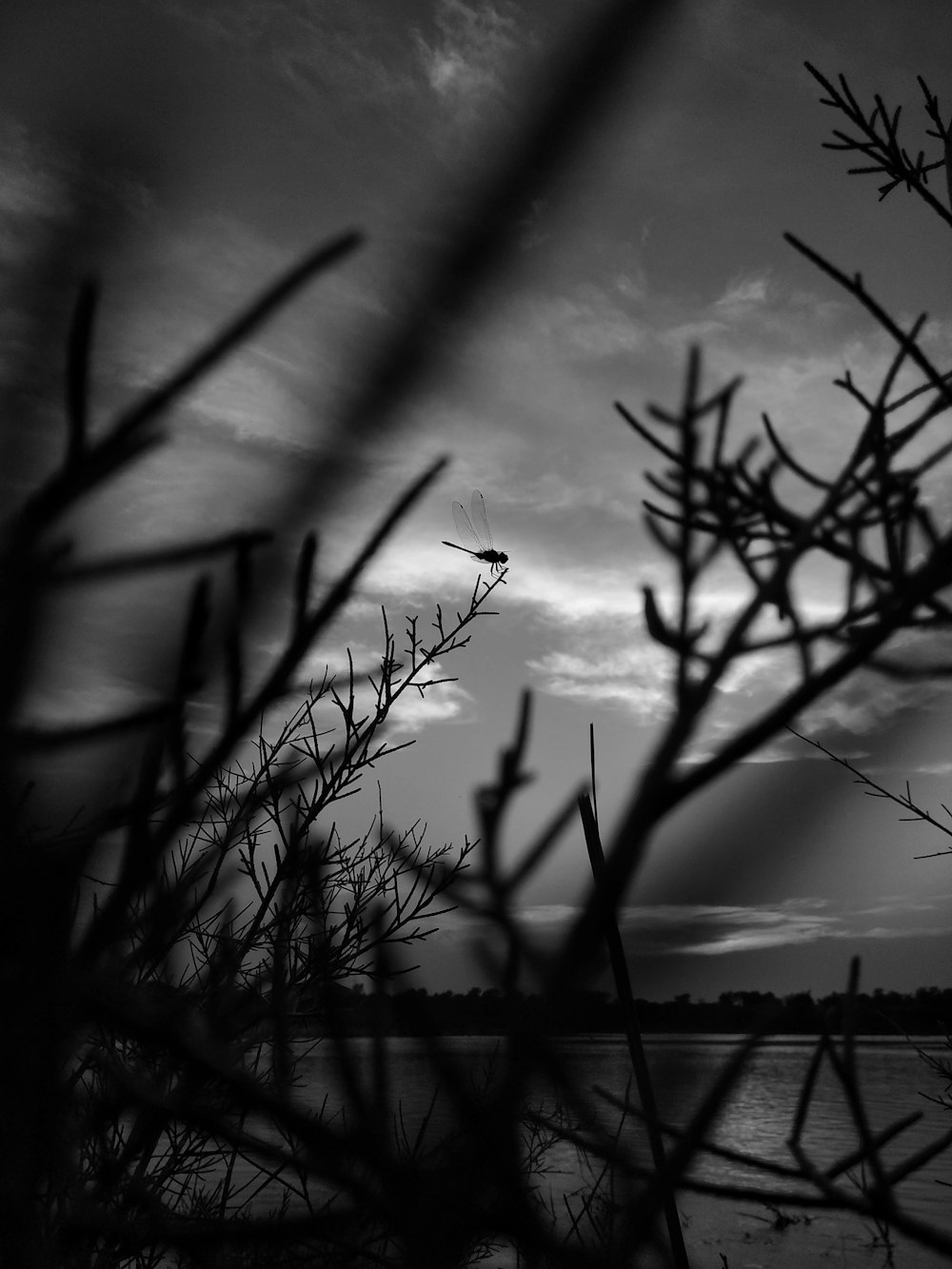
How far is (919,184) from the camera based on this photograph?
237 cm

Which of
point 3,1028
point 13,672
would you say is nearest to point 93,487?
point 13,672

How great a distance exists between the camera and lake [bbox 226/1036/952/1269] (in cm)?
52

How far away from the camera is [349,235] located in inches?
20.9

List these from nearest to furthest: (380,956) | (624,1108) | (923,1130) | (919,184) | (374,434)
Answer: (374,434)
(380,956)
(624,1108)
(919,184)
(923,1130)

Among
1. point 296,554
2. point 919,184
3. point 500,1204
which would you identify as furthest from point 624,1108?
point 919,184

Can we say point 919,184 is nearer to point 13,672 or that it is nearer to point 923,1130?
point 13,672

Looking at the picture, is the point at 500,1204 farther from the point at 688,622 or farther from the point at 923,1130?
the point at 923,1130

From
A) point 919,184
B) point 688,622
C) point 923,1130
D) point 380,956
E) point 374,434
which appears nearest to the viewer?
point 374,434

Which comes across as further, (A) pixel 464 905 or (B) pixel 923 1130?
(B) pixel 923 1130

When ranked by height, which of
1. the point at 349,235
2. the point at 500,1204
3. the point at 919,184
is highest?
the point at 919,184

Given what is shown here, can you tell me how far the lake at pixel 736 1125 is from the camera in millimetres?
522

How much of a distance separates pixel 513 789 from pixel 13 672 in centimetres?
26

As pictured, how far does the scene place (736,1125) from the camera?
41.8m

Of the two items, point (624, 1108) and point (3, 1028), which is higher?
point (3, 1028)
